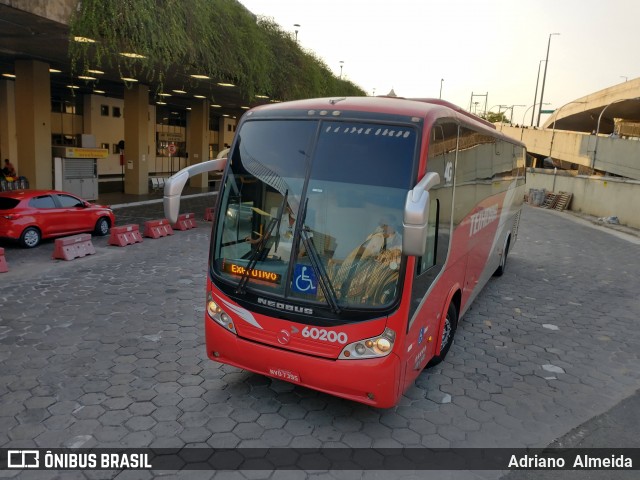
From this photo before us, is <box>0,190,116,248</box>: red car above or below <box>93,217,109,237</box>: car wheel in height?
above

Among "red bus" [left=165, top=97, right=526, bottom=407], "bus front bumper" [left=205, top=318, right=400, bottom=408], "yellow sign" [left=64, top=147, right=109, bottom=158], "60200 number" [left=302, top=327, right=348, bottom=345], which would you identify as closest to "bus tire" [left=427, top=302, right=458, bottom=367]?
"red bus" [left=165, top=97, right=526, bottom=407]

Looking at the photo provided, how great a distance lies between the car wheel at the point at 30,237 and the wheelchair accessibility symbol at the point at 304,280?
36.9 feet

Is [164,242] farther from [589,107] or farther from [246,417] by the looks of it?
[589,107]

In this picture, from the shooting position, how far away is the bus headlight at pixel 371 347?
4.84 m

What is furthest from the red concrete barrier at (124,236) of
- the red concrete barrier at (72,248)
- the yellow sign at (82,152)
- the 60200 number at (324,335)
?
the 60200 number at (324,335)

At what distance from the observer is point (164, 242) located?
1506 cm

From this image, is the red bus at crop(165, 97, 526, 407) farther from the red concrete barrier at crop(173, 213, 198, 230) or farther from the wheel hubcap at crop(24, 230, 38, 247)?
the red concrete barrier at crop(173, 213, 198, 230)

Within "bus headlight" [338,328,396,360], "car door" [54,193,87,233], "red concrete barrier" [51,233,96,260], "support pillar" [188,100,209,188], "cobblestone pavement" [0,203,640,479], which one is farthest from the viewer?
"support pillar" [188,100,209,188]

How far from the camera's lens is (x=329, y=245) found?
4977 millimetres

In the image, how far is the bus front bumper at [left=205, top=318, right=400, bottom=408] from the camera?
4871mm

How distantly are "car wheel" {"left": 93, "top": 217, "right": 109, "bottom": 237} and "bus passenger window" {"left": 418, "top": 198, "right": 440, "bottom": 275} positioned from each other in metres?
12.9

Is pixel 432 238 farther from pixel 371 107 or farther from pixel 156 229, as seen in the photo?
pixel 156 229

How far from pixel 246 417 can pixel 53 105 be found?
112 ft

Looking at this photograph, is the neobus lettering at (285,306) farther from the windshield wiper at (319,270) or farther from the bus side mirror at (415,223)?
the bus side mirror at (415,223)
